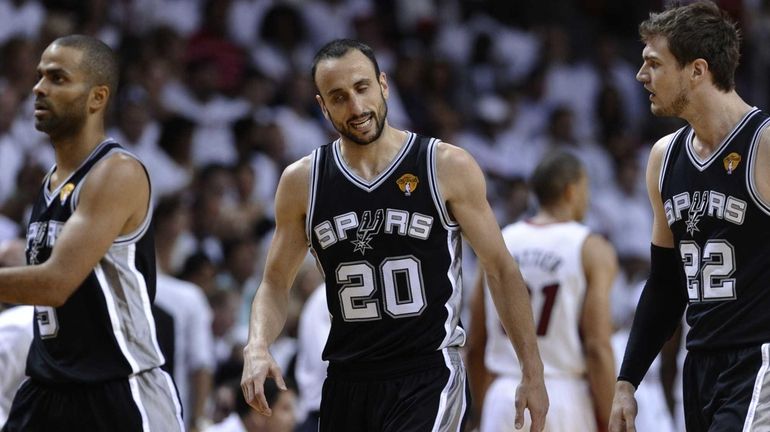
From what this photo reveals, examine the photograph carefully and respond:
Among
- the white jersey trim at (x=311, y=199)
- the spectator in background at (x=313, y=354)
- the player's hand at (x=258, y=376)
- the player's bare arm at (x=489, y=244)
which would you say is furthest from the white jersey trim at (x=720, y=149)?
the spectator in background at (x=313, y=354)

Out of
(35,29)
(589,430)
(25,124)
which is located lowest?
(589,430)

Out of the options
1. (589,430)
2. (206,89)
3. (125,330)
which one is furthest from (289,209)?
(206,89)

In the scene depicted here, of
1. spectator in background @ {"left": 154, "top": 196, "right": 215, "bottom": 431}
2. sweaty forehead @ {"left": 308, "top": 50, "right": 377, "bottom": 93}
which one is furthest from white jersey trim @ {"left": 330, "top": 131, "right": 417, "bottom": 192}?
spectator in background @ {"left": 154, "top": 196, "right": 215, "bottom": 431}

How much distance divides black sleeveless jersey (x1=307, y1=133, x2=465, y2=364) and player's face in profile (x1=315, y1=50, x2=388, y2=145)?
204 mm

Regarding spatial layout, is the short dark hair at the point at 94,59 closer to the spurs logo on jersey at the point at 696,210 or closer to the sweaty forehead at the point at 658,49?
the sweaty forehead at the point at 658,49

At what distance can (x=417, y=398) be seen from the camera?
570cm

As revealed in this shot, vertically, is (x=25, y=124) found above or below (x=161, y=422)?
above

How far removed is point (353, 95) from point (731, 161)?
1.67 metres

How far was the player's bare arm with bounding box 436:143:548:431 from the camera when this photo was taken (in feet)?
19.0

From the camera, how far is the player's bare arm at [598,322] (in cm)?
790

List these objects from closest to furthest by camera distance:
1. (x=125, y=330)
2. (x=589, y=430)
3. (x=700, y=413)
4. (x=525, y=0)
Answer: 1. (x=700, y=413)
2. (x=125, y=330)
3. (x=589, y=430)
4. (x=525, y=0)

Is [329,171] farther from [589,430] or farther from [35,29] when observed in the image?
[35,29]

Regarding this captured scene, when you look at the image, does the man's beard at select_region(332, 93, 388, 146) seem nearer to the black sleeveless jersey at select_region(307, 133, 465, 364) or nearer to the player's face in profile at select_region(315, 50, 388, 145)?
the player's face in profile at select_region(315, 50, 388, 145)

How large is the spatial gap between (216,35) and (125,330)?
30.4 feet
